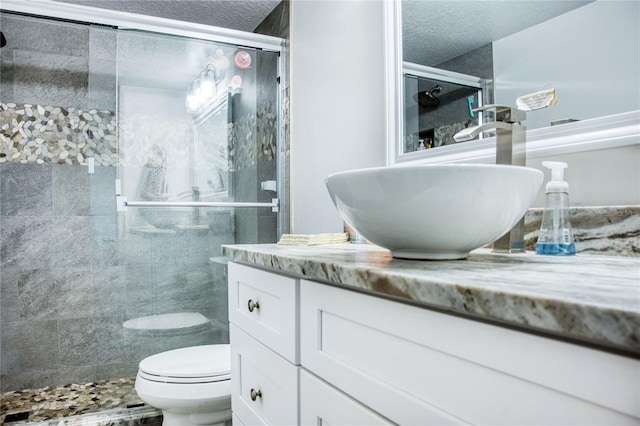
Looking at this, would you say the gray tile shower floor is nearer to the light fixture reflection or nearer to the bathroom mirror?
the light fixture reflection

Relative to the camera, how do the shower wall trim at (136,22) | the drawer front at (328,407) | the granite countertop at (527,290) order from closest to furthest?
the granite countertop at (527,290) < the drawer front at (328,407) < the shower wall trim at (136,22)

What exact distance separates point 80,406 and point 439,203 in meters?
2.12

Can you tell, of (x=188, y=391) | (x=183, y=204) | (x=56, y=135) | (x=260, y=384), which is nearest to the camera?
(x=260, y=384)

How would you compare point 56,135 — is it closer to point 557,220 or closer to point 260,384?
point 260,384

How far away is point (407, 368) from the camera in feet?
1.88

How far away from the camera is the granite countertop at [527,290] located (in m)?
0.36

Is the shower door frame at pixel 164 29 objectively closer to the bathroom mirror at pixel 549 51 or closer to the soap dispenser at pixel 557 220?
the bathroom mirror at pixel 549 51

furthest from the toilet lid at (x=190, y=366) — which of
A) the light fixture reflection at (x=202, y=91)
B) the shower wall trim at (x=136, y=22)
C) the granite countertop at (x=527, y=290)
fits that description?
the shower wall trim at (x=136, y=22)

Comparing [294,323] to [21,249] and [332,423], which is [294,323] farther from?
[21,249]

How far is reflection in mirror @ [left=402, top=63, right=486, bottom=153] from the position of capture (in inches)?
51.1

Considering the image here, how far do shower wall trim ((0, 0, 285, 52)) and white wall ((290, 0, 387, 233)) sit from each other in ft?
0.62

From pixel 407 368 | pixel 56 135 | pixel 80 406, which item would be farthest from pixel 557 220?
pixel 56 135

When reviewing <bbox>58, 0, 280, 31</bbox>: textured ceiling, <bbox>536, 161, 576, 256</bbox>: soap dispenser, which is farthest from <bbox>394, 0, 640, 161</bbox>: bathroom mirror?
<bbox>58, 0, 280, 31</bbox>: textured ceiling

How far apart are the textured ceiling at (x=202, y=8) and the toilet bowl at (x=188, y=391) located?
6.05ft
